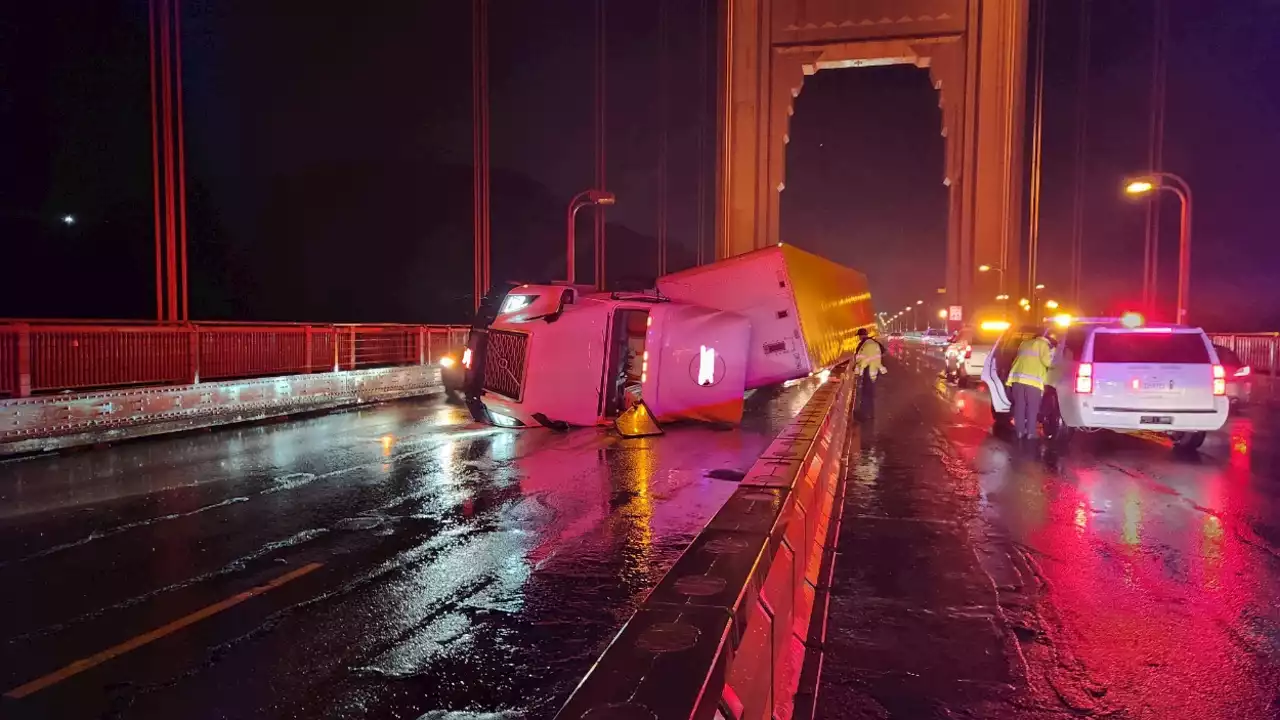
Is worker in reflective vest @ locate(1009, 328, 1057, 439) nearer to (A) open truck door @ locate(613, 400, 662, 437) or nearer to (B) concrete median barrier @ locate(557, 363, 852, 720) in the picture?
(A) open truck door @ locate(613, 400, 662, 437)

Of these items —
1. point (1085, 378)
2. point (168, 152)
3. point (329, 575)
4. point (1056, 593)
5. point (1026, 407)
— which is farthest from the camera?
point (168, 152)

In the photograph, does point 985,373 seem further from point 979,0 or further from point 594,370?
point 979,0

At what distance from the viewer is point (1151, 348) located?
1049cm

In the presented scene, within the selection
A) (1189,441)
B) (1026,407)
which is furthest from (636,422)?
(1189,441)

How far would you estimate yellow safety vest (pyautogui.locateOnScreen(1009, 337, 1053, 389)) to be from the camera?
36.0 feet

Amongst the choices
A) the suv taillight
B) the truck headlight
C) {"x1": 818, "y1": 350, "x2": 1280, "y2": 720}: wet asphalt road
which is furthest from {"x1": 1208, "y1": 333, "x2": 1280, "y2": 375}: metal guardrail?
the truck headlight

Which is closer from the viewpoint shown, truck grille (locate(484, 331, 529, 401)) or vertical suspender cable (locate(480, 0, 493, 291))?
truck grille (locate(484, 331, 529, 401))

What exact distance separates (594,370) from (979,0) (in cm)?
4573

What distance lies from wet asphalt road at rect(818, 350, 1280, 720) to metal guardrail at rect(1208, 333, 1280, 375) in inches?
576

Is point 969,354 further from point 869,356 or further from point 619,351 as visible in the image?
point 619,351

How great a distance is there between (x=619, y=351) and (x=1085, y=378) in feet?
19.1

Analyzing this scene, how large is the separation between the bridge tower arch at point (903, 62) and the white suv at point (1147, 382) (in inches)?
1484

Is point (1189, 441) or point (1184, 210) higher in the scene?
point (1184, 210)

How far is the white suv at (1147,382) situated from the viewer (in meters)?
10.1
